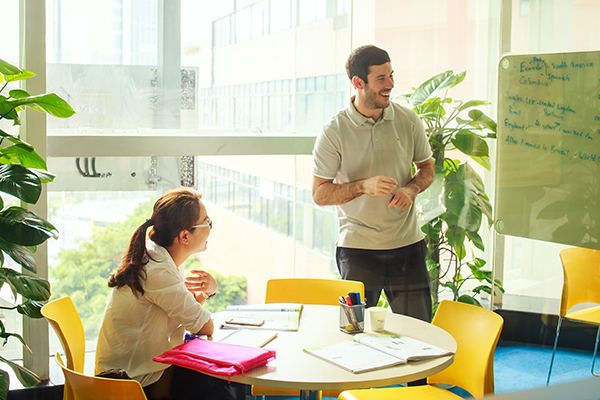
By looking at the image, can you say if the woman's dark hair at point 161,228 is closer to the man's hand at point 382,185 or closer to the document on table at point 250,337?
the document on table at point 250,337

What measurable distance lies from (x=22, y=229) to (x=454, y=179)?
8.20 ft

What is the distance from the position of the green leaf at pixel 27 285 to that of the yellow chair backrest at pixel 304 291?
1036mm

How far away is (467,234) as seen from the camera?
3336 mm

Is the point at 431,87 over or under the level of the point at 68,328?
over

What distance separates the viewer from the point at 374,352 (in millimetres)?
1735

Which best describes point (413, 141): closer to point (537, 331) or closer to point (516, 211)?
point (516, 211)

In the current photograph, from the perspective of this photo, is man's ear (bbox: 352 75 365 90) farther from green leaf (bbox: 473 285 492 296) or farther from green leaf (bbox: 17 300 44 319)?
green leaf (bbox: 17 300 44 319)

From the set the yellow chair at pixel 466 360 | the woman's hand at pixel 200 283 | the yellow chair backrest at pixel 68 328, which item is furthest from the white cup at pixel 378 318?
the yellow chair backrest at pixel 68 328

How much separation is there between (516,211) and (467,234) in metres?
0.72

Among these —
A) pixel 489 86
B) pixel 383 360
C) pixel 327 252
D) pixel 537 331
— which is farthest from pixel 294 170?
pixel 383 360

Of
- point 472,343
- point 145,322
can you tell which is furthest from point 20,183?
point 472,343

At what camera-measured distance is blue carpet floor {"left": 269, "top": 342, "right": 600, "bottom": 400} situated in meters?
2.01

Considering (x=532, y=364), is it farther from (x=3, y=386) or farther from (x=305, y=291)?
(x=3, y=386)

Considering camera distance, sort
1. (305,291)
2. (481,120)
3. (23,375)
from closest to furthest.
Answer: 1. (23,375)
2. (305,291)
3. (481,120)
